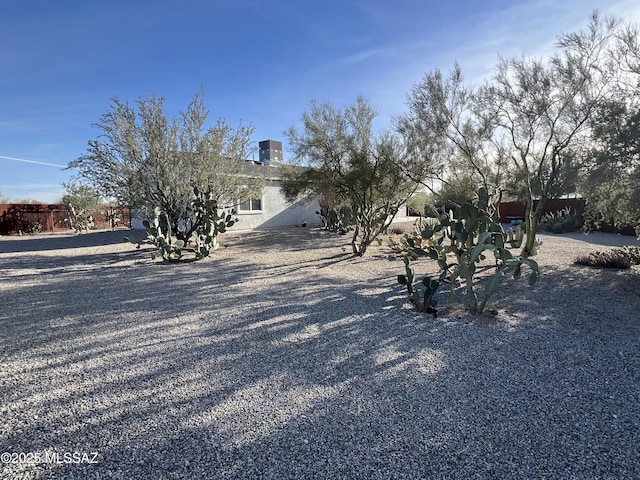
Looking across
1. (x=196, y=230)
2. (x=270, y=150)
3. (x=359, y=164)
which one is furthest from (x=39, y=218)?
(x=359, y=164)

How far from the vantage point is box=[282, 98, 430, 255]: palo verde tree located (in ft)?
32.8

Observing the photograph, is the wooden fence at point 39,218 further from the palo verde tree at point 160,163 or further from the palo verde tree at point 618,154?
the palo verde tree at point 618,154

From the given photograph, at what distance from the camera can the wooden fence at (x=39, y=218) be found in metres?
20.5

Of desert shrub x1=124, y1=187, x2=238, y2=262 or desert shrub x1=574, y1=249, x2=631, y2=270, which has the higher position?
desert shrub x1=124, y1=187, x2=238, y2=262

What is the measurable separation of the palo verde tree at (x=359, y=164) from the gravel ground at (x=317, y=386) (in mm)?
4776

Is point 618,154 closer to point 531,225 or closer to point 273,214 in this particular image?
point 531,225

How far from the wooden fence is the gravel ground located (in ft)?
54.2

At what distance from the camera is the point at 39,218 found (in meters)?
21.7

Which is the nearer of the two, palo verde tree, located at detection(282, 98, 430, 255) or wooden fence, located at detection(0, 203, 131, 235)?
palo verde tree, located at detection(282, 98, 430, 255)

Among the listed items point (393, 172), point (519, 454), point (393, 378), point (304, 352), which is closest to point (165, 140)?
point (393, 172)

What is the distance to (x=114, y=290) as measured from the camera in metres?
6.54

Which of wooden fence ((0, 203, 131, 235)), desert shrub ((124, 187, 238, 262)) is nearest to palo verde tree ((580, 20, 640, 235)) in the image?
desert shrub ((124, 187, 238, 262))

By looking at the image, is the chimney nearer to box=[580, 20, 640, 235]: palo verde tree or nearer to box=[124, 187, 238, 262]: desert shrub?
box=[124, 187, 238, 262]: desert shrub

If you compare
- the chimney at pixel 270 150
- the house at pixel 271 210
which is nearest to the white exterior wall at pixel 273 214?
the house at pixel 271 210
